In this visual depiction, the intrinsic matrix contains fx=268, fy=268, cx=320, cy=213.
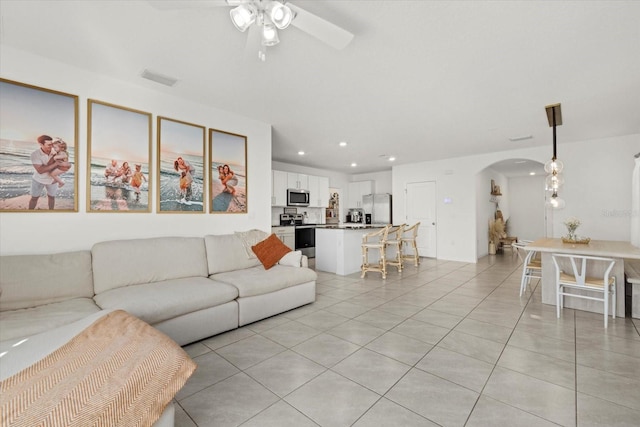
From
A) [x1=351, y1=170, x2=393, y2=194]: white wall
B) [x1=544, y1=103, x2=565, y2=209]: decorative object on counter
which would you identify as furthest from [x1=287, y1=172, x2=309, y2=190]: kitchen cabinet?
[x1=544, y1=103, x2=565, y2=209]: decorative object on counter

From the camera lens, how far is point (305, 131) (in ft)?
15.6

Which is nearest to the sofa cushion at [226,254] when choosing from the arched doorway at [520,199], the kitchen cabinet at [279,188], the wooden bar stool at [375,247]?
the wooden bar stool at [375,247]

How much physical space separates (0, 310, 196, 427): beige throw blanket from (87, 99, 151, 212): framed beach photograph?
1.87 meters

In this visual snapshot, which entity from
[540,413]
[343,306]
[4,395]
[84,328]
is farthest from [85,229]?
[540,413]

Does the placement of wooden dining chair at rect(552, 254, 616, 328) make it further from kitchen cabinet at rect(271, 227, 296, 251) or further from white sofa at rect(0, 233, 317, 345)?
kitchen cabinet at rect(271, 227, 296, 251)

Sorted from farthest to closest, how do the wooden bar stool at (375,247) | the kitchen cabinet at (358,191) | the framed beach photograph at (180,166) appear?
the kitchen cabinet at (358,191) < the wooden bar stool at (375,247) < the framed beach photograph at (180,166)

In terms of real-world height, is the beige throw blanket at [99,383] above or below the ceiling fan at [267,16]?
below

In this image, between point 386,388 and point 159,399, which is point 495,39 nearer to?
point 386,388

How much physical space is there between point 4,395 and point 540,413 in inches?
103

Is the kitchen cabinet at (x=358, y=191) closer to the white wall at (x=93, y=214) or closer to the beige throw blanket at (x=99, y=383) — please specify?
the white wall at (x=93, y=214)

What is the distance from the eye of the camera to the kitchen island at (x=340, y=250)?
5.29m

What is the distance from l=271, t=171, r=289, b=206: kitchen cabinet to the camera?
270 inches

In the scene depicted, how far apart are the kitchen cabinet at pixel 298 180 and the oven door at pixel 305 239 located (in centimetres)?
113

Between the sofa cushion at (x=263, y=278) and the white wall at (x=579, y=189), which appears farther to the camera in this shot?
the white wall at (x=579, y=189)
